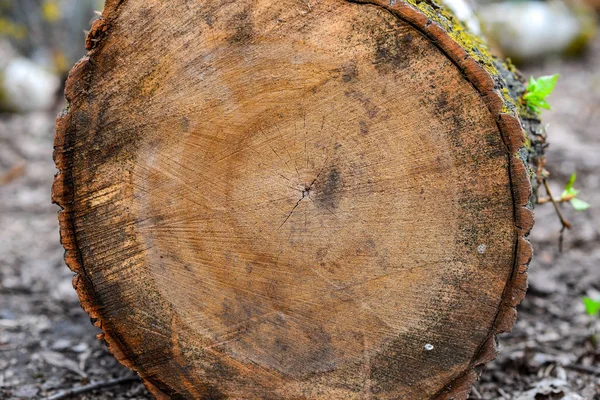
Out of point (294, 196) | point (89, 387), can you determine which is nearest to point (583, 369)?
point (294, 196)

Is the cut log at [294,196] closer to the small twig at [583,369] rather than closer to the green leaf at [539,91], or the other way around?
the green leaf at [539,91]

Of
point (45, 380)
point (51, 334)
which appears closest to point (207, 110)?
point (45, 380)

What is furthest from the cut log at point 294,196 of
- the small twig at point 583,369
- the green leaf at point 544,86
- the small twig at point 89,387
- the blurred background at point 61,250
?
the small twig at point 583,369

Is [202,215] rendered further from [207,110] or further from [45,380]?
[45,380]

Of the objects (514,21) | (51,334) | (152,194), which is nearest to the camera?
(152,194)

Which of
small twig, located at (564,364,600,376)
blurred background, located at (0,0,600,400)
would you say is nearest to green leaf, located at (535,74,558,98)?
blurred background, located at (0,0,600,400)

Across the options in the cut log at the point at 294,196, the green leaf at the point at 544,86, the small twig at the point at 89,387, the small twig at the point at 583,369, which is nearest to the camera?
the cut log at the point at 294,196
